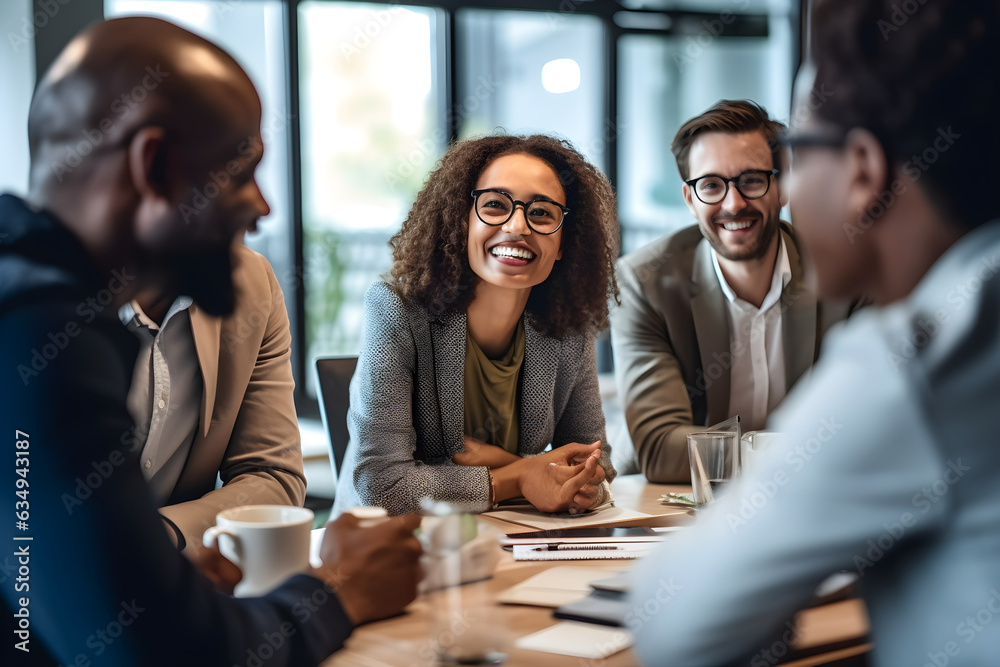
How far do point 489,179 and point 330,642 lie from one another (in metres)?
1.37

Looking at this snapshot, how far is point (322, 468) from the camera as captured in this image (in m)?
4.16

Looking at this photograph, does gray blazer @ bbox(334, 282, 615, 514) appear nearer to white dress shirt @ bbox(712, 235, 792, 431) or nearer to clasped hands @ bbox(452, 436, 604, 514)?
clasped hands @ bbox(452, 436, 604, 514)

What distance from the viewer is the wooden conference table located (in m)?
0.92

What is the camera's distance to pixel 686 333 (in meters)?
2.31

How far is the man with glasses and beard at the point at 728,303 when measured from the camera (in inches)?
90.3

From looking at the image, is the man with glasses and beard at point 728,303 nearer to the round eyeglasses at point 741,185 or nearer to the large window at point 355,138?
the round eyeglasses at point 741,185

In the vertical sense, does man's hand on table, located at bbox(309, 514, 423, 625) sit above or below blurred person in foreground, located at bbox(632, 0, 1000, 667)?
below

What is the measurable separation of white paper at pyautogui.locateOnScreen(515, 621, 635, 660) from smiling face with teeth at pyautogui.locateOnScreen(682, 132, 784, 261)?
1.55m

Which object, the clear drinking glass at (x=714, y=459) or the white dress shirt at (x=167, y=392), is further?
the clear drinking glass at (x=714, y=459)
